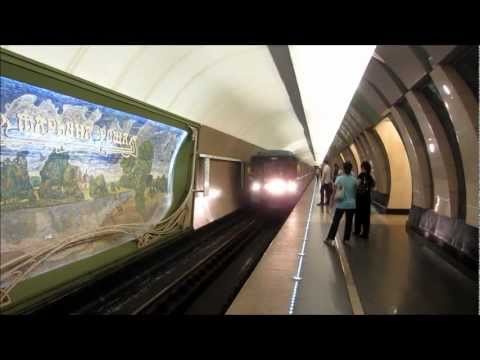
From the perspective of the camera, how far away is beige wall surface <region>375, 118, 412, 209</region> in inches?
477

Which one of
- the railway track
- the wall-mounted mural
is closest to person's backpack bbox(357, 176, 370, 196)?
the railway track

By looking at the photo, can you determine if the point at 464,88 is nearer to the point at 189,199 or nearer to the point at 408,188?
the point at 189,199

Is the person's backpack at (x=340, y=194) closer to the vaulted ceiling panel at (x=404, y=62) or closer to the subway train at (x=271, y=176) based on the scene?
the vaulted ceiling panel at (x=404, y=62)

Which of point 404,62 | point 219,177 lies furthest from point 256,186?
point 404,62

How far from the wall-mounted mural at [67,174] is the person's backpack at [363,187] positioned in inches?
189

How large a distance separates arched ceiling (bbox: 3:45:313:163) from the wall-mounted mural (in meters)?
0.51

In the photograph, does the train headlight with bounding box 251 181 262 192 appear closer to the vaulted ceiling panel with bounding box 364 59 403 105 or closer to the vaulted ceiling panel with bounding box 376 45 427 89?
the vaulted ceiling panel with bounding box 364 59 403 105

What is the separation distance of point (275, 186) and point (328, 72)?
10.9m

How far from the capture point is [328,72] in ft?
19.0

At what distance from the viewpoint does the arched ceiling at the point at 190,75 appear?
487cm

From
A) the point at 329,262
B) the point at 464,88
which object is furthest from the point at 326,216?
the point at 464,88

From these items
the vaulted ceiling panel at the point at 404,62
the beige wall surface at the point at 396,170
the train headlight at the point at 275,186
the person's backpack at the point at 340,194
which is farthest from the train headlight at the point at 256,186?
the vaulted ceiling panel at the point at 404,62

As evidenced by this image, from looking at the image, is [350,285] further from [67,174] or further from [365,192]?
[67,174]
